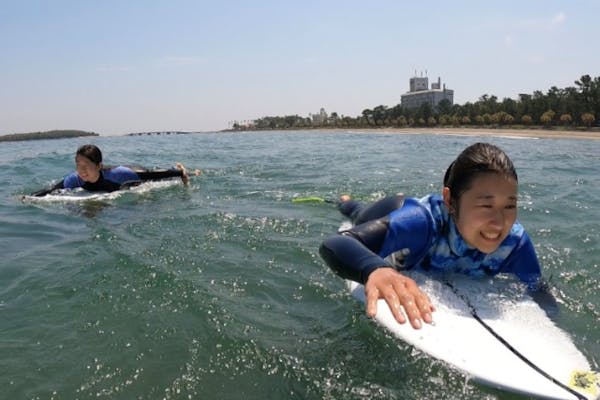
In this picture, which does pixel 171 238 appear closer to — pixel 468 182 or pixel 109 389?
pixel 109 389

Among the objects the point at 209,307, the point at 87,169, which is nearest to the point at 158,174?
the point at 87,169

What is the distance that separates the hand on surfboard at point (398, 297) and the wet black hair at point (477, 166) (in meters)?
0.84

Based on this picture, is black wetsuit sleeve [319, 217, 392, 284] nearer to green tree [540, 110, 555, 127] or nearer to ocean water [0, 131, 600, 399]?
ocean water [0, 131, 600, 399]

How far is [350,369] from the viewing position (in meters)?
2.56

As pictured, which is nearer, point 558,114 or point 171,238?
point 171,238

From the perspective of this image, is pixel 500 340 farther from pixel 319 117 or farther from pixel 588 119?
pixel 319 117

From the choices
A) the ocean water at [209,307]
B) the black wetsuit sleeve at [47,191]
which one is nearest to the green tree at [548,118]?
the ocean water at [209,307]

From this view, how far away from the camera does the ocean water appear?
246cm

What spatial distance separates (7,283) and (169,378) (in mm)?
2333

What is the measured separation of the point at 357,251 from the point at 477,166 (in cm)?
80

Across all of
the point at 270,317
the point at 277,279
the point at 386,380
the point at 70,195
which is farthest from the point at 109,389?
the point at 70,195

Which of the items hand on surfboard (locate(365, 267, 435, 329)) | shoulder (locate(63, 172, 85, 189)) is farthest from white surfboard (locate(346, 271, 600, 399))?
shoulder (locate(63, 172, 85, 189))

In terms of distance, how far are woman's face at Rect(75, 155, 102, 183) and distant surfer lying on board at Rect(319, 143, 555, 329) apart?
6.17 metres

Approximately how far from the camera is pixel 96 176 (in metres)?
8.14
